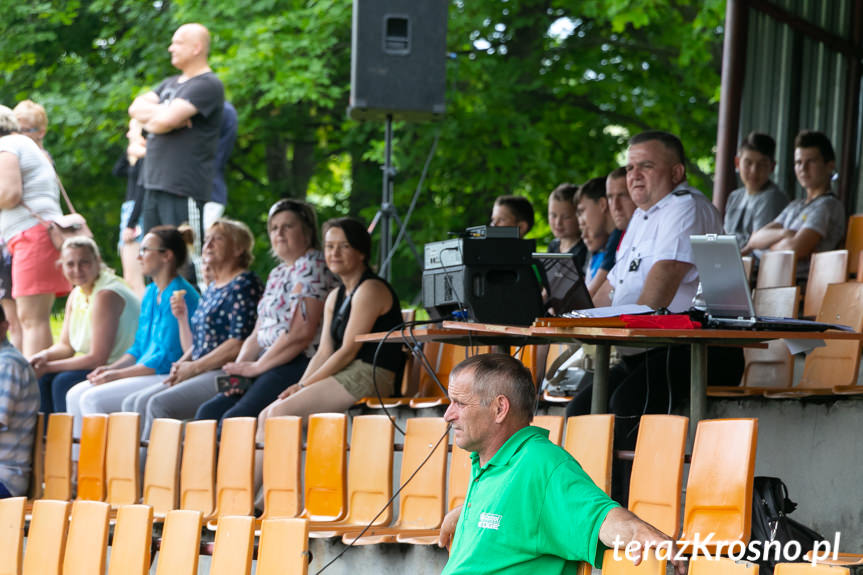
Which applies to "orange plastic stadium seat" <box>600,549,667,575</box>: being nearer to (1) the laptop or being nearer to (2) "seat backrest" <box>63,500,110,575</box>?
(1) the laptop

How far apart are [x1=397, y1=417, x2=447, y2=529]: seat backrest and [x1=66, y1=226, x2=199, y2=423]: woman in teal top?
7.57 feet

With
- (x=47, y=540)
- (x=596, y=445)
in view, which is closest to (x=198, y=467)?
(x=47, y=540)

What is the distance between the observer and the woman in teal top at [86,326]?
6.72 meters

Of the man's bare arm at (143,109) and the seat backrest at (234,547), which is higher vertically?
the man's bare arm at (143,109)

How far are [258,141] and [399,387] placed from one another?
7.83 m

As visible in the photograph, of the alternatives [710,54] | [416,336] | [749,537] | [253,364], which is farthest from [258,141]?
[749,537]

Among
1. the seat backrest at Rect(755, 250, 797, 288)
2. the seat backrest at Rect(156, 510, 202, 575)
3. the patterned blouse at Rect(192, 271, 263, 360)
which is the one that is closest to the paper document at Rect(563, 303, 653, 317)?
the seat backrest at Rect(156, 510, 202, 575)

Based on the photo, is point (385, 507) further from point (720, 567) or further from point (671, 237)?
point (720, 567)

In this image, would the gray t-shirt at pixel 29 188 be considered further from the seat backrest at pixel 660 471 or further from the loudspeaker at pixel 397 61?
the seat backrest at pixel 660 471

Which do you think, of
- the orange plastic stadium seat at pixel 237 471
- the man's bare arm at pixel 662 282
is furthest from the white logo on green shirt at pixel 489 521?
the orange plastic stadium seat at pixel 237 471

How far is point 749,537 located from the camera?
322 cm

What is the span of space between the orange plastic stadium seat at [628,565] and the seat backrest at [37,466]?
374cm

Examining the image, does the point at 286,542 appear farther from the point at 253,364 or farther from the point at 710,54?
the point at 710,54

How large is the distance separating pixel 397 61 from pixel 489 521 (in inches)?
163
